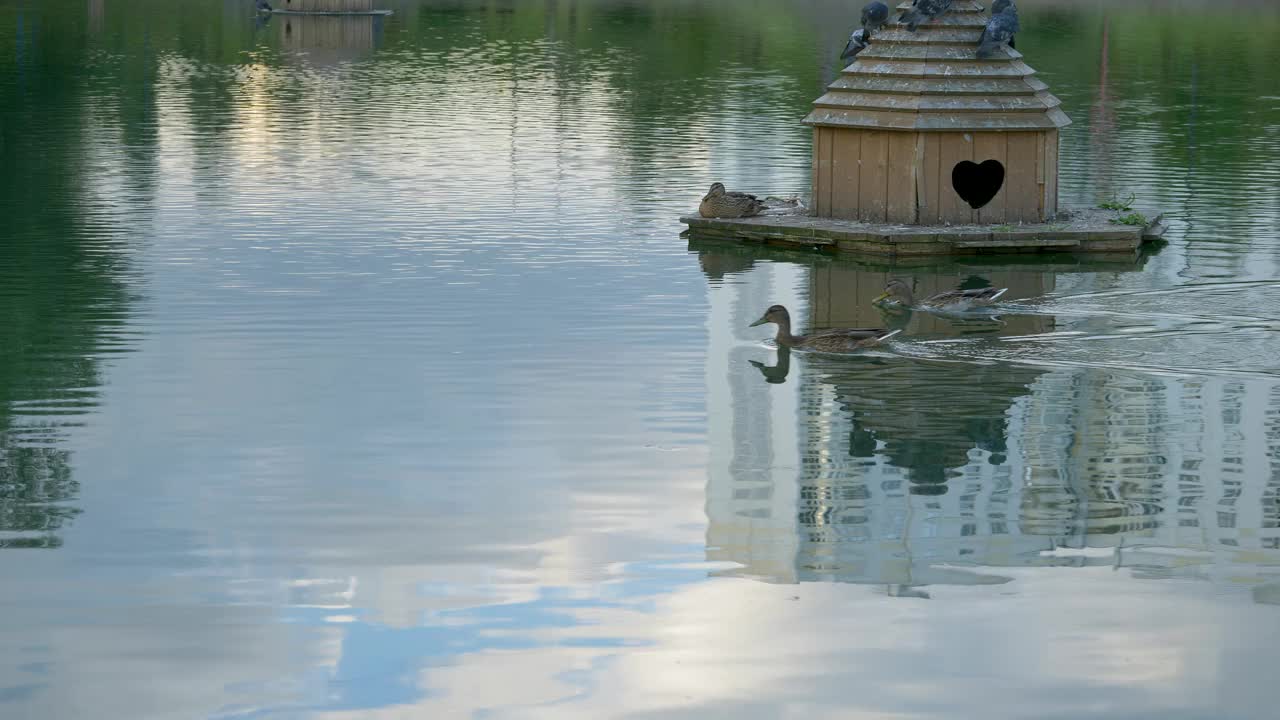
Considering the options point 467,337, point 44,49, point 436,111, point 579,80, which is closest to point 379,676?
point 467,337


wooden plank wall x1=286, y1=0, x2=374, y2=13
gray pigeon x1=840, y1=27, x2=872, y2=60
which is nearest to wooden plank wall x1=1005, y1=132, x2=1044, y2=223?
gray pigeon x1=840, y1=27, x2=872, y2=60

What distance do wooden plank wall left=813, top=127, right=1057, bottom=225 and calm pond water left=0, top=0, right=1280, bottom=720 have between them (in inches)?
40.7

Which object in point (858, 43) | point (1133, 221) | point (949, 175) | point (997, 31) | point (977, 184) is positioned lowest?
point (1133, 221)

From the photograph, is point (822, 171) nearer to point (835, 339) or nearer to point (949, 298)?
point (949, 298)

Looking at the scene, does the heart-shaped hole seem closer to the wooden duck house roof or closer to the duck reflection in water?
the wooden duck house roof

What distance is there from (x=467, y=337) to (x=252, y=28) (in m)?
52.8

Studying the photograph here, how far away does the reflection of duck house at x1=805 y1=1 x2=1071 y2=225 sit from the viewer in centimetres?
2002

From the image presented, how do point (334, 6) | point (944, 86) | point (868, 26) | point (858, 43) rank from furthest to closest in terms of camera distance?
1. point (334, 6)
2. point (858, 43)
3. point (868, 26)
4. point (944, 86)

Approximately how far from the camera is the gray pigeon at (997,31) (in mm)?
19875

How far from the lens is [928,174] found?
66.2ft

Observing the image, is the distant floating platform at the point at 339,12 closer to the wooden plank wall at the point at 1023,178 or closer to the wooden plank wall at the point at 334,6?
the wooden plank wall at the point at 334,6

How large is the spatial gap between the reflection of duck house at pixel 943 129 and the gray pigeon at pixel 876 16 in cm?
21

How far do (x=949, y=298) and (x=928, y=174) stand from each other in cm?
415

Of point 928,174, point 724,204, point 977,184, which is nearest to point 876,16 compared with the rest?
point 928,174
